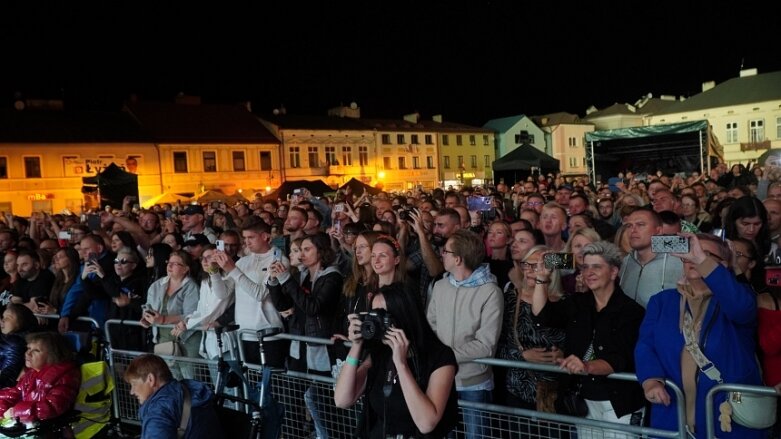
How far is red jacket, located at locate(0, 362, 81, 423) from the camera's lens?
15.9 feet

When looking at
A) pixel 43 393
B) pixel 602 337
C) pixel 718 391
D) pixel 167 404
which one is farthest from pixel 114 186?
pixel 718 391

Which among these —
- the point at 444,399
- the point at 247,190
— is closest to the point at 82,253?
the point at 444,399

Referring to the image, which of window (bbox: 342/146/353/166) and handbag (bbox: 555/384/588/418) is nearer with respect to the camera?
handbag (bbox: 555/384/588/418)

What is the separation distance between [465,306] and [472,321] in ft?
0.36

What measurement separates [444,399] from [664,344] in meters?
1.29

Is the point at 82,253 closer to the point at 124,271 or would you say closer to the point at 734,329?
the point at 124,271

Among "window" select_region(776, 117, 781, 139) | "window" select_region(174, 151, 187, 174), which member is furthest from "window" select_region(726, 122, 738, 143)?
"window" select_region(174, 151, 187, 174)

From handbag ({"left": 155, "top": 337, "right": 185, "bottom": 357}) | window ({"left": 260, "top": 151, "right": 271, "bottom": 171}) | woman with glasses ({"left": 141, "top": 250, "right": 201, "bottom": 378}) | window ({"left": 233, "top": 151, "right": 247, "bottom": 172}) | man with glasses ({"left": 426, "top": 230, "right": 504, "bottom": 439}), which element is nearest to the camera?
man with glasses ({"left": 426, "top": 230, "right": 504, "bottom": 439})

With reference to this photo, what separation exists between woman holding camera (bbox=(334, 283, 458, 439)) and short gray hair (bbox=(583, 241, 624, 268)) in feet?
4.86

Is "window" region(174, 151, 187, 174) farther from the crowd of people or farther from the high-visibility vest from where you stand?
the high-visibility vest

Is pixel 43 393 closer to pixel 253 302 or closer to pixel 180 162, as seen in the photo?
pixel 253 302

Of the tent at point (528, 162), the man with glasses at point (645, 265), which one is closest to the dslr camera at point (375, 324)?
the man with glasses at point (645, 265)

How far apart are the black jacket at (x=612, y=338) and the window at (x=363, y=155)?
4812 centimetres

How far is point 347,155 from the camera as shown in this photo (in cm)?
5094
